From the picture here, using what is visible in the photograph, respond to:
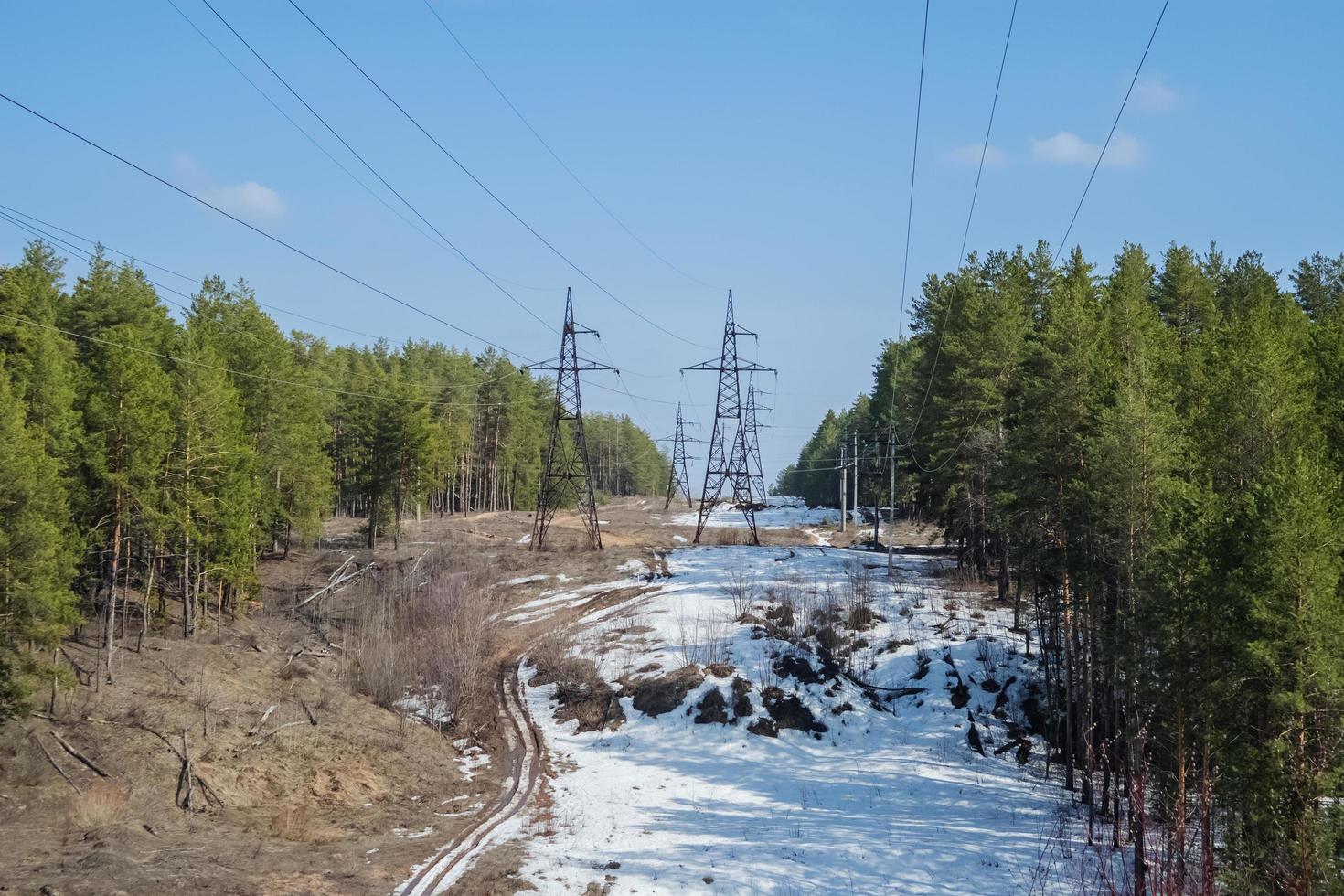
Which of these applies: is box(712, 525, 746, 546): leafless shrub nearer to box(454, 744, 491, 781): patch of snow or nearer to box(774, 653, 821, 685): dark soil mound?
box(774, 653, 821, 685): dark soil mound

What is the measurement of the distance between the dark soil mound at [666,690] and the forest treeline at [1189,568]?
12267 millimetres

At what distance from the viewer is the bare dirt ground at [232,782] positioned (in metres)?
17.3

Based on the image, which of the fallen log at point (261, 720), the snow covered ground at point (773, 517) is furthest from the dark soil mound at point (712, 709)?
the snow covered ground at point (773, 517)

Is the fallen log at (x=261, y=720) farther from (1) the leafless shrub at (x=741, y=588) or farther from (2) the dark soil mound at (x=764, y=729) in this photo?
(1) the leafless shrub at (x=741, y=588)

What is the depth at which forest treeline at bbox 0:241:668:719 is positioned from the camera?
24109mm

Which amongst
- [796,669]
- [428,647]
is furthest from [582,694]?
[796,669]

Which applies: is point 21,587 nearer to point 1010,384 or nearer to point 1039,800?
point 1039,800

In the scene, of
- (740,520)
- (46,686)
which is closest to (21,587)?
(46,686)

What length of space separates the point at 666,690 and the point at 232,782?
1529 cm

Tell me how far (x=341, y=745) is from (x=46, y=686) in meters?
8.38

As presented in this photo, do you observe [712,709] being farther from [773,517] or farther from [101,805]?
[773,517]

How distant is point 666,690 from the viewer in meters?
33.6

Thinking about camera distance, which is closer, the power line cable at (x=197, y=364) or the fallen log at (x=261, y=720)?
the fallen log at (x=261, y=720)

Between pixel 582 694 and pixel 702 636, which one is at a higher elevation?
pixel 702 636
